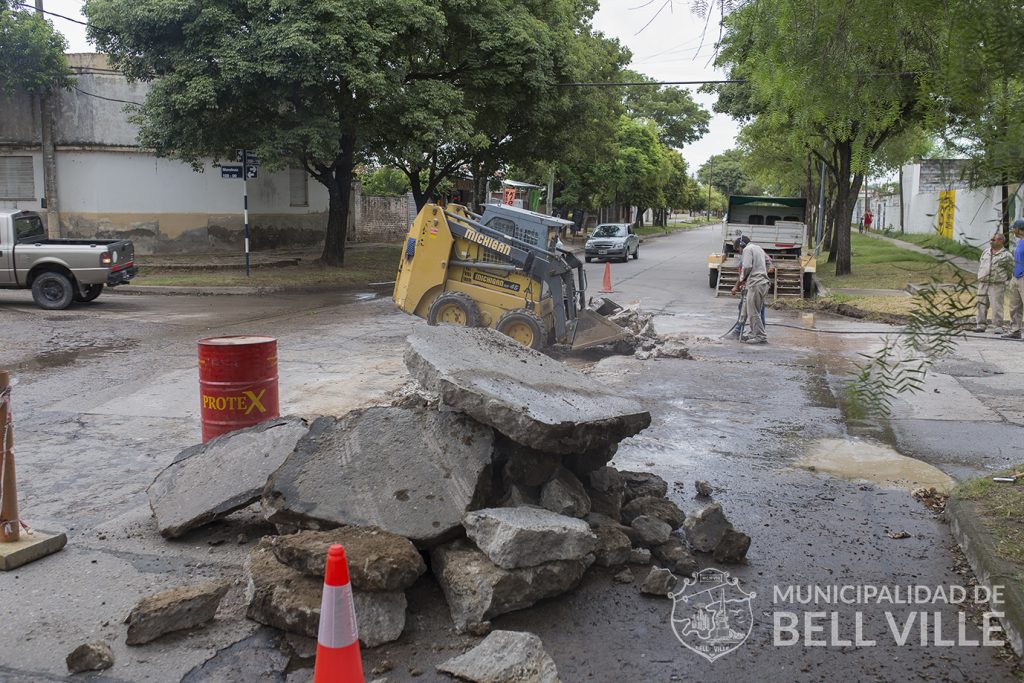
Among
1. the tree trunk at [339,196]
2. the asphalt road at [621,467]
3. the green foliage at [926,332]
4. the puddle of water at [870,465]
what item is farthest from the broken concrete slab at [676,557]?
the tree trunk at [339,196]

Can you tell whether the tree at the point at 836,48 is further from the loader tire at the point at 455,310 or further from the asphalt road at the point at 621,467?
the loader tire at the point at 455,310

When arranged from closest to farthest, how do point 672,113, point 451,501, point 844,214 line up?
point 451,501 < point 844,214 < point 672,113

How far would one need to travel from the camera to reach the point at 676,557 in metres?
4.70

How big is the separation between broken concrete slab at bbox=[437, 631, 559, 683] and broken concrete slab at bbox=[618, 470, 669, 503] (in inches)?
74.3

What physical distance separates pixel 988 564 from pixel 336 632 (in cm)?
351

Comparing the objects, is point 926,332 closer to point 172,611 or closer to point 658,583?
point 658,583

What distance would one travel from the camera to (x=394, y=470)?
15.6 feet

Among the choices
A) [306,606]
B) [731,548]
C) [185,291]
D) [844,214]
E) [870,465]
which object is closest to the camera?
[306,606]

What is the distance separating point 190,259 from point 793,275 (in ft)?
58.1

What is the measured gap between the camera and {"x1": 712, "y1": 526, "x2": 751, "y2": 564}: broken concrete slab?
484 centimetres

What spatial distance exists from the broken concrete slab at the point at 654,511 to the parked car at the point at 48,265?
552 inches

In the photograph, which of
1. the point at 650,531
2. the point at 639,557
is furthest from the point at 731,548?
the point at 639,557

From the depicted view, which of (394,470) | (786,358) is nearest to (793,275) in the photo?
(786,358)

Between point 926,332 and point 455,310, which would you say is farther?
point 455,310
